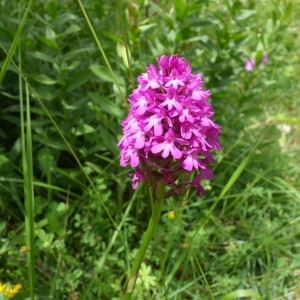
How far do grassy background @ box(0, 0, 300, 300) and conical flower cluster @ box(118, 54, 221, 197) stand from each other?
0.61 meters

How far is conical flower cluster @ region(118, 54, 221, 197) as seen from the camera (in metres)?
1.06

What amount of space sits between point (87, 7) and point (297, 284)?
1.67 m

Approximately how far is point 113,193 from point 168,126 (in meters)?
1.34

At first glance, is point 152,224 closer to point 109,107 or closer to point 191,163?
point 191,163

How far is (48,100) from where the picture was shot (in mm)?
2125

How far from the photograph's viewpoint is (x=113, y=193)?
7.80ft

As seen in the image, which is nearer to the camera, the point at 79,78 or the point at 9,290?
the point at 9,290

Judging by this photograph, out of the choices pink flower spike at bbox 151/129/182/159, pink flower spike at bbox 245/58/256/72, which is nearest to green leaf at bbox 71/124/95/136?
pink flower spike at bbox 245/58/256/72

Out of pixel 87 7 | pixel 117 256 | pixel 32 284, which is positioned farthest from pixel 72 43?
pixel 32 284

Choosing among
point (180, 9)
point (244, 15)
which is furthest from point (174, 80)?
point (244, 15)

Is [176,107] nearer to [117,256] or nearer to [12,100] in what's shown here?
[117,256]

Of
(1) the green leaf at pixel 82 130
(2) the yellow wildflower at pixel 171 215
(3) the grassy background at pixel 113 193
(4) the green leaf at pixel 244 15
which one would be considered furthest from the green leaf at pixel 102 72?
(4) the green leaf at pixel 244 15

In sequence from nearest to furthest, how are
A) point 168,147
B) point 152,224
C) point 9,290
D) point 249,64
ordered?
point 168,147, point 152,224, point 9,290, point 249,64

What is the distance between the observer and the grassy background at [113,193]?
186 cm
